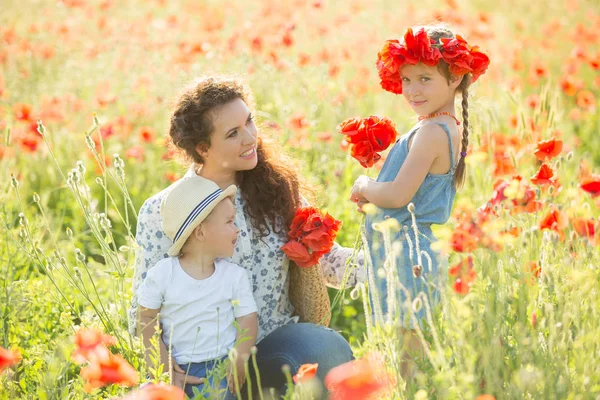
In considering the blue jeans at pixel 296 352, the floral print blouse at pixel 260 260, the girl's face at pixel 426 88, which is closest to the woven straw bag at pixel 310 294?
the floral print blouse at pixel 260 260

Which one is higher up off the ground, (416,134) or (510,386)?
(416,134)

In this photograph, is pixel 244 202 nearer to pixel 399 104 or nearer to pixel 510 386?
pixel 510 386

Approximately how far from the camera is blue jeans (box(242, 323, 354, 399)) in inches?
111

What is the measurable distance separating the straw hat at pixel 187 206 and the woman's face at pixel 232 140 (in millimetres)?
160

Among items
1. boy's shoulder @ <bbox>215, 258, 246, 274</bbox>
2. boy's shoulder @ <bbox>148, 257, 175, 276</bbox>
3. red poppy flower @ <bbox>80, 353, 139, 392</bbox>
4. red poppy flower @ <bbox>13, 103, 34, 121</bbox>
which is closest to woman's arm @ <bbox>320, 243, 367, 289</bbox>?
boy's shoulder @ <bbox>215, 258, 246, 274</bbox>

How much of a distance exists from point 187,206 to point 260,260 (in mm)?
442

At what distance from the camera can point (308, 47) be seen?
7.65 metres

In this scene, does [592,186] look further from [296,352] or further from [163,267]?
[163,267]

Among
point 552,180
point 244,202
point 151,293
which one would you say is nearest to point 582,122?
point 552,180

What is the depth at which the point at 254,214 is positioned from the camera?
3.05 m

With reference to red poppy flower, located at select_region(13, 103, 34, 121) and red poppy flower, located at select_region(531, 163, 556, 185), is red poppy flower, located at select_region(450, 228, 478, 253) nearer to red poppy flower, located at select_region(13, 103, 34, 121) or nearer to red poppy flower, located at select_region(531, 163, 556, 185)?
red poppy flower, located at select_region(531, 163, 556, 185)

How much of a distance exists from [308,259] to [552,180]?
947 mm

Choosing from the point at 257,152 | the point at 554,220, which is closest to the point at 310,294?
the point at 257,152

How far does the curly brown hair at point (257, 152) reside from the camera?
294 cm
